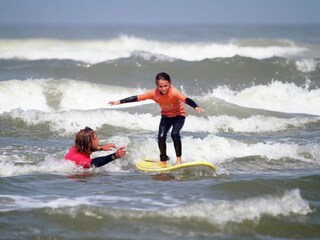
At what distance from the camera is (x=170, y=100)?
32.6 feet

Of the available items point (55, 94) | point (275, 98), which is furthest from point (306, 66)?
point (55, 94)

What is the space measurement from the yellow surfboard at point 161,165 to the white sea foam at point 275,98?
Answer: 31.9 feet

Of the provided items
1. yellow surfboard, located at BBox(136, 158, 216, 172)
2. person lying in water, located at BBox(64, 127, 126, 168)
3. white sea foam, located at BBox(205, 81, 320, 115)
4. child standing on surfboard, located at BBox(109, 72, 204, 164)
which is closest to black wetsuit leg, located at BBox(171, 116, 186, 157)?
child standing on surfboard, located at BBox(109, 72, 204, 164)

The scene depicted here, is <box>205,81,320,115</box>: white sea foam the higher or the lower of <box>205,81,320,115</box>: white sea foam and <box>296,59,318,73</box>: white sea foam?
the lower

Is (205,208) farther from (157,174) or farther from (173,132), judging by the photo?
(173,132)

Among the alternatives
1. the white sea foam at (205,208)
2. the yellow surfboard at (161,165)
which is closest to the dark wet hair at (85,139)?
the yellow surfboard at (161,165)

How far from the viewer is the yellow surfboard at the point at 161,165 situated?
31.1 ft

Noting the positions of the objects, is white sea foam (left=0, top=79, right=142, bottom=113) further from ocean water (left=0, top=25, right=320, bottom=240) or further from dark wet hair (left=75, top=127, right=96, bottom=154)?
dark wet hair (left=75, top=127, right=96, bottom=154)

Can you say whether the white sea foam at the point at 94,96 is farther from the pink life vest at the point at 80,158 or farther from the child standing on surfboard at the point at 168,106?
the pink life vest at the point at 80,158

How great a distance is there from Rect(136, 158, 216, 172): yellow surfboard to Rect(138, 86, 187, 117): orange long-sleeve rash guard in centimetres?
81

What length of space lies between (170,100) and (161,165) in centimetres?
103

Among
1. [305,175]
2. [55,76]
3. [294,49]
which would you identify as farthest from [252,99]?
[294,49]

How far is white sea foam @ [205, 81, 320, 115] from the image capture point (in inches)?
784

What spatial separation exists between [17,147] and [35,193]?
389 cm
